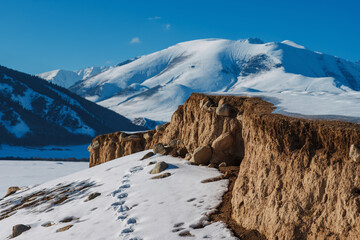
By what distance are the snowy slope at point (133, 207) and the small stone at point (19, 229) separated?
0.86ft

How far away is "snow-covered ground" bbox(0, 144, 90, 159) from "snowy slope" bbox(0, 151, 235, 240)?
10235 cm

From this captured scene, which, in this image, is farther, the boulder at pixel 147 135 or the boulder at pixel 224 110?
the boulder at pixel 147 135

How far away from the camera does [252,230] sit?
32.7ft

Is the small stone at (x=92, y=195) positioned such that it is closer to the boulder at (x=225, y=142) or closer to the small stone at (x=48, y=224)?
the small stone at (x=48, y=224)

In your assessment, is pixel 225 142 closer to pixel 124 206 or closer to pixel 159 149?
pixel 159 149

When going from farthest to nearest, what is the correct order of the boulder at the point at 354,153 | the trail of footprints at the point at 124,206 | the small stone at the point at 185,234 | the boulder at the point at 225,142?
the boulder at the point at 225,142 → the trail of footprints at the point at 124,206 → the small stone at the point at 185,234 → the boulder at the point at 354,153

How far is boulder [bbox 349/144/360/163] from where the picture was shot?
8531 millimetres

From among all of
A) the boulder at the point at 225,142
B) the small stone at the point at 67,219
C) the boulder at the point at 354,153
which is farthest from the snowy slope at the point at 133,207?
the boulder at the point at 354,153

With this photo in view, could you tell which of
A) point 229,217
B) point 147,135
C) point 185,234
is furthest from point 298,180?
point 147,135

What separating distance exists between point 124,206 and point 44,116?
157016mm

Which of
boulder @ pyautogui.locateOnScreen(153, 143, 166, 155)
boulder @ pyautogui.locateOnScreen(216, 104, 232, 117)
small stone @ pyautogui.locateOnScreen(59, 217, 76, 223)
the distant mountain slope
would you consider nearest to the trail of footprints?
small stone @ pyautogui.locateOnScreen(59, 217, 76, 223)

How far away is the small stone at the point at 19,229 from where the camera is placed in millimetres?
14273

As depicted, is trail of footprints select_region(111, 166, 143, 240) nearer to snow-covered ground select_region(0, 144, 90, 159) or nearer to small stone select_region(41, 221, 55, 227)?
small stone select_region(41, 221, 55, 227)

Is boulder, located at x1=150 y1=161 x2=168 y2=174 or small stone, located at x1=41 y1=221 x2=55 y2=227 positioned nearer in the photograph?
small stone, located at x1=41 y1=221 x2=55 y2=227
